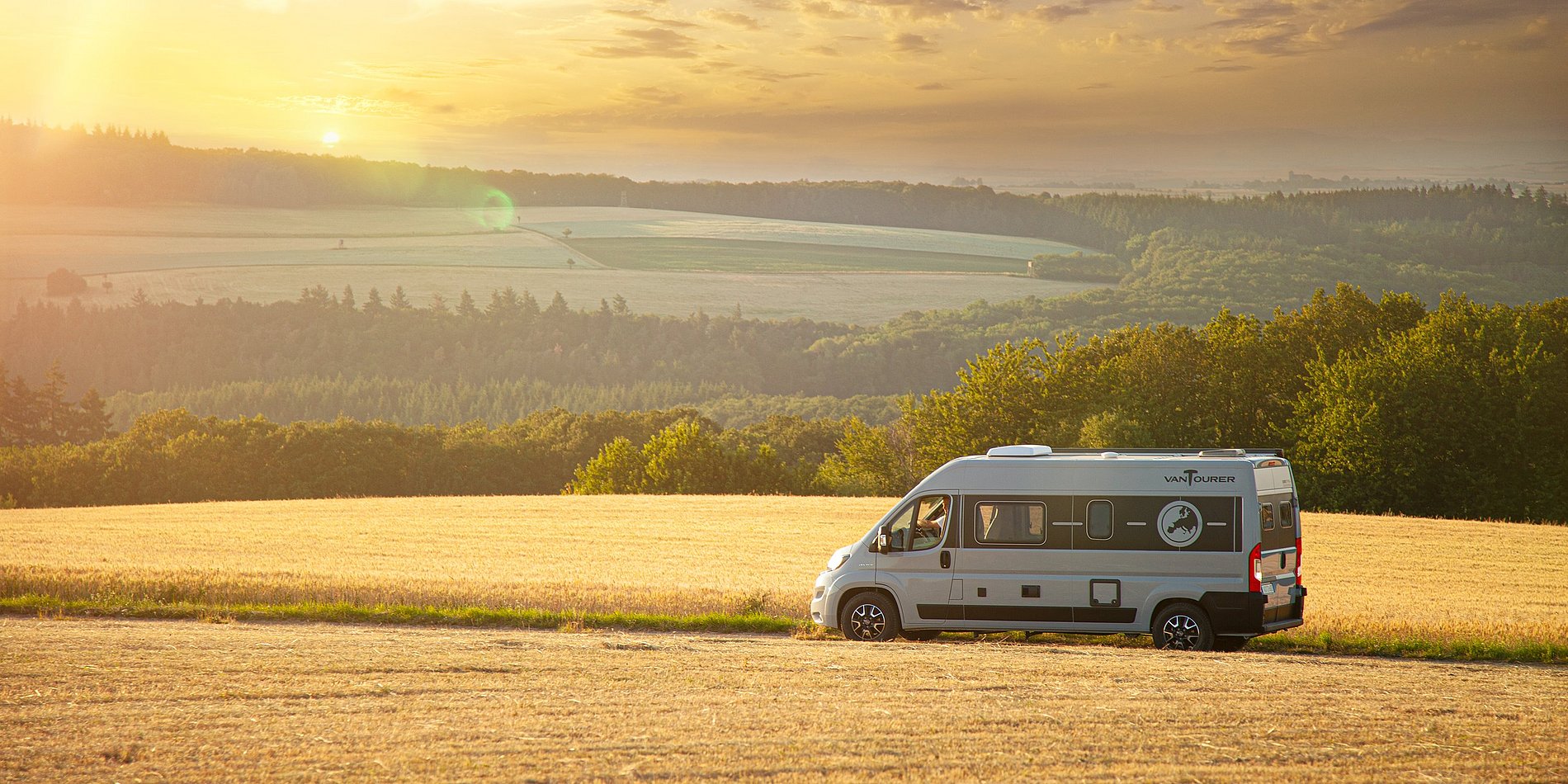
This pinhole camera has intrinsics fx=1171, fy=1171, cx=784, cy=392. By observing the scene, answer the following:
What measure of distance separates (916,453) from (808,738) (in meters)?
65.2

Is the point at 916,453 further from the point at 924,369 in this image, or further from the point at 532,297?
the point at 532,297

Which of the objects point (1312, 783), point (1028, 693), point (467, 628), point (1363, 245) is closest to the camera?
point (1312, 783)

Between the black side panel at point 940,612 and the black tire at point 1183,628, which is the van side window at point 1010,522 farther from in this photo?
the black tire at point 1183,628

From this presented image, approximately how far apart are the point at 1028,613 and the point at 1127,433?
4597 centimetres

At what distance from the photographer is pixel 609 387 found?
16438 centimetres

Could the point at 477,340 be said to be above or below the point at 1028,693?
above

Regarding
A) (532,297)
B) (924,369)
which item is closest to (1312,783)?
(924,369)

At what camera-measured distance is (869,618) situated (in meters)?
17.4

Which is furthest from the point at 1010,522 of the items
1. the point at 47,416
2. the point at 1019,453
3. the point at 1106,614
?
the point at 47,416

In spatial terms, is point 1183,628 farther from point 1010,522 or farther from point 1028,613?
point 1010,522

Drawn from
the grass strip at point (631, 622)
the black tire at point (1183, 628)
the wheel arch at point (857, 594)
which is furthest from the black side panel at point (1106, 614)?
the wheel arch at point (857, 594)

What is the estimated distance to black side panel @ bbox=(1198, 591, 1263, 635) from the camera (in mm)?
15883

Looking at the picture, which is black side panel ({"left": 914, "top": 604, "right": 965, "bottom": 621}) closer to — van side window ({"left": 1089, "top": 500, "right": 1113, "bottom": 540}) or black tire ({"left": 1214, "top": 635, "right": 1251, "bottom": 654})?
van side window ({"left": 1089, "top": 500, "right": 1113, "bottom": 540})

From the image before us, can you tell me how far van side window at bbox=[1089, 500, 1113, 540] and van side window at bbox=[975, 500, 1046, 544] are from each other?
66 cm
